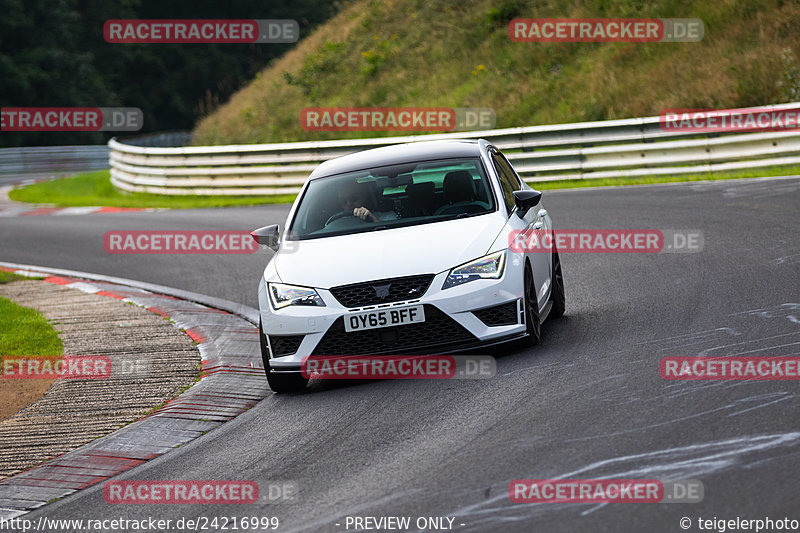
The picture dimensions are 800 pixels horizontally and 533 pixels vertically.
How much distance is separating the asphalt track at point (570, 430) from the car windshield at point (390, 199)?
34.5 inches

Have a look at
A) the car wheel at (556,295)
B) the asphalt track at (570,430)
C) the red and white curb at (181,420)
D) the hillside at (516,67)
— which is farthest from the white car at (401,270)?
the hillside at (516,67)

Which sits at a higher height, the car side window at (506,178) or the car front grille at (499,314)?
the car side window at (506,178)

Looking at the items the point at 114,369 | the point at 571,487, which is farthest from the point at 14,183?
the point at 571,487

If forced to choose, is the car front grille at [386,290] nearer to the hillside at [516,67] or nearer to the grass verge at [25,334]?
the grass verge at [25,334]

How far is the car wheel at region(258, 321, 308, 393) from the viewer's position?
27.2 ft

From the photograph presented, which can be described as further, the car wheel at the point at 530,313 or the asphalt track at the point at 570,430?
the car wheel at the point at 530,313

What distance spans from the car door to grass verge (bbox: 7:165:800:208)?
9373 mm

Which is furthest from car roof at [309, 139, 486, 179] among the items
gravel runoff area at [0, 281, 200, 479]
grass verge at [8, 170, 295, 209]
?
grass verge at [8, 170, 295, 209]

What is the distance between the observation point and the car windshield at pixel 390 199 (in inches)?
354

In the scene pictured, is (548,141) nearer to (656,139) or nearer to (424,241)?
(656,139)

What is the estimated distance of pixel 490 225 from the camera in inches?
339

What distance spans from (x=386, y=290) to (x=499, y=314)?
0.83m

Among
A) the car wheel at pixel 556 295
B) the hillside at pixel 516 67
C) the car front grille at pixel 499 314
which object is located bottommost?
the car wheel at pixel 556 295

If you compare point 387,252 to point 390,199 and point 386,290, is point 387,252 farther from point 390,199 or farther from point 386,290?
point 390,199
